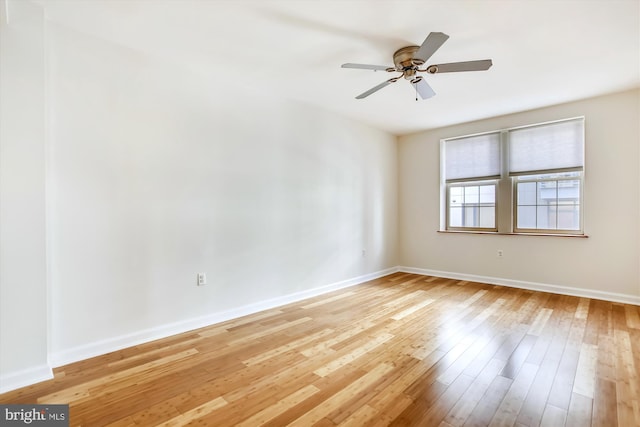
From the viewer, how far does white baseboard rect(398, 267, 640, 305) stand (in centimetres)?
370

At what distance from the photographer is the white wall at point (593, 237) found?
364cm

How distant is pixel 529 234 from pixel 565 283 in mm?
780

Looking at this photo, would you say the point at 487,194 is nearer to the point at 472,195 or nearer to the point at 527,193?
the point at 472,195

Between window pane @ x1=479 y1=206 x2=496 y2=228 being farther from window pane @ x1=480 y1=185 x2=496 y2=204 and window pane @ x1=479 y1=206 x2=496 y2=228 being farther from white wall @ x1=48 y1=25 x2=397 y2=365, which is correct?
white wall @ x1=48 y1=25 x2=397 y2=365

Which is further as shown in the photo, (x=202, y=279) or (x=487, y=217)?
(x=487, y=217)

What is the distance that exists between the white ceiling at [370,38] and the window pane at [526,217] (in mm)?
1676

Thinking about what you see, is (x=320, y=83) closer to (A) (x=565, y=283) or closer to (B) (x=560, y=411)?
(B) (x=560, y=411)

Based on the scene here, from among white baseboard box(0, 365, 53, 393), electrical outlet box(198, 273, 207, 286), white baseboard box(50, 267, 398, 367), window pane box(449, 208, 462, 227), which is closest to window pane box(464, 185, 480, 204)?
window pane box(449, 208, 462, 227)

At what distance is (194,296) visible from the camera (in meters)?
2.96

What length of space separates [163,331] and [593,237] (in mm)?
5279

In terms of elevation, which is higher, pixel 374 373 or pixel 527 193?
pixel 527 193

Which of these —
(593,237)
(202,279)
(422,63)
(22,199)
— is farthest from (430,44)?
(593,237)

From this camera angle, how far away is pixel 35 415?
1.68 meters

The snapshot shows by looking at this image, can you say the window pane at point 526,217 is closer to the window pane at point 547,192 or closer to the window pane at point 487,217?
the window pane at point 547,192
